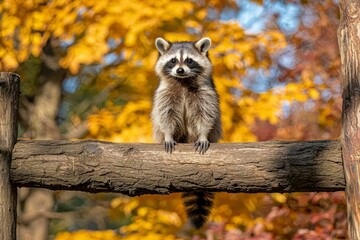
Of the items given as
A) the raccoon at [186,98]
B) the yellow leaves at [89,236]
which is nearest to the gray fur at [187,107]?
the raccoon at [186,98]

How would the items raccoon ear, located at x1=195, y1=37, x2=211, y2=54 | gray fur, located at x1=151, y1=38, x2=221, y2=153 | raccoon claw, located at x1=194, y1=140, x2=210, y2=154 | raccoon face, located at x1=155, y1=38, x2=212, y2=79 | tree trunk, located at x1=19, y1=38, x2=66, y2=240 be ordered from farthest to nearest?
1. tree trunk, located at x1=19, y1=38, x2=66, y2=240
2. raccoon ear, located at x1=195, y1=37, x2=211, y2=54
3. raccoon face, located at x1=155, y1=38, x2=212, y2=79
4. gray fur, located at x1=151, y1=38, x2=221, y2=153
5. raccoon claw, located at x1=194, y1=140, x2=210, y2=154

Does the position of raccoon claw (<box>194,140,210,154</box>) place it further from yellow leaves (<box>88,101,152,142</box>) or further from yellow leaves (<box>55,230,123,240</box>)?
yellow leaves (<box>55,230,123,240</box>)

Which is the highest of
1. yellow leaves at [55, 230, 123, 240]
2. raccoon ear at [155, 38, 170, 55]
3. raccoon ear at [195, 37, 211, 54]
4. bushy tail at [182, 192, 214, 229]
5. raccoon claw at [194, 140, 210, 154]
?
raccoon ear at [155, 38, 170, 55]

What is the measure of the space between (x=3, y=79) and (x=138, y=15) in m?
2.13

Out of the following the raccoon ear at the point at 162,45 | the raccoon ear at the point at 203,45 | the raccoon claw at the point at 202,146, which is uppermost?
the raccoon ear at the point at 162,45

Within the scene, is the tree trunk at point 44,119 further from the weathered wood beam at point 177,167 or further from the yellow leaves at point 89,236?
the weathered wood beam at point 177,167

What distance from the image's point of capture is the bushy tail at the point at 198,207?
3.90 meters

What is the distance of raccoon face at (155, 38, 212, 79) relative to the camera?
4.54 m

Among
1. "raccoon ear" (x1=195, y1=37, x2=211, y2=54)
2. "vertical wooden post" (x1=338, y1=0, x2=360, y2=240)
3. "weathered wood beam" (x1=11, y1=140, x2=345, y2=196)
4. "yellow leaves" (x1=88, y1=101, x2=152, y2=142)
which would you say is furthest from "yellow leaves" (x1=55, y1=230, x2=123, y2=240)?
"vertical wooden post" (x1=338, y1=0, x2=360, y2=240)

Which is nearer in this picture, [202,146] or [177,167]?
[177,167]

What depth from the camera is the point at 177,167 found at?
10.9 feet

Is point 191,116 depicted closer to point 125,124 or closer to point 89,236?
point 125,124

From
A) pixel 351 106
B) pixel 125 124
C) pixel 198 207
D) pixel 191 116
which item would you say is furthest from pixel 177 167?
pixel 125 124

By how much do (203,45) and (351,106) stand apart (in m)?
1.85
